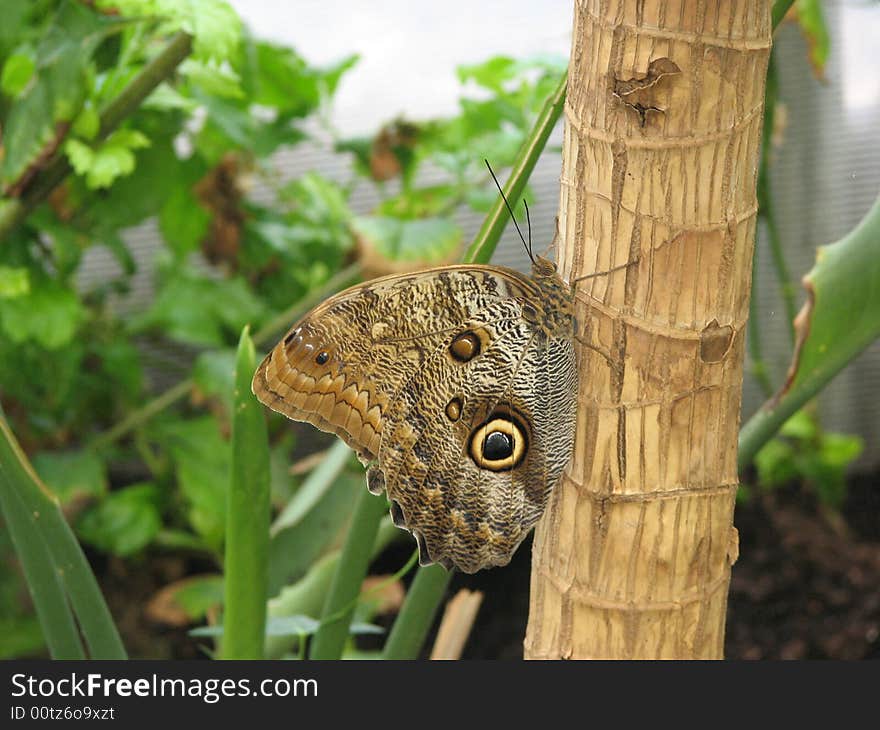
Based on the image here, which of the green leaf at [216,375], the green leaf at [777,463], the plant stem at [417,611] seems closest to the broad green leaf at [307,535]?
the plant stem at [417,611]

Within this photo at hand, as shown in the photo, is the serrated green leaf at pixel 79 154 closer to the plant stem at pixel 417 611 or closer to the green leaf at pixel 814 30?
the plant stem at pixel 417 611

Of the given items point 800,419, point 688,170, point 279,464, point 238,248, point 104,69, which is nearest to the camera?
point 688,170

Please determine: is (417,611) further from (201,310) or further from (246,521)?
(201,310)

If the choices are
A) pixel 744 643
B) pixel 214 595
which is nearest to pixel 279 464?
pixel 214 595

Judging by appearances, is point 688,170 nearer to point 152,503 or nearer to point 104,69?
point 104,69

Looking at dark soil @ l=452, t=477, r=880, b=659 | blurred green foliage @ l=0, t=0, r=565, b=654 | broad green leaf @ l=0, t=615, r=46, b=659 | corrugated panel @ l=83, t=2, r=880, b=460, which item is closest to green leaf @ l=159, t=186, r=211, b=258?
blurred green foliage @ l=0, t=0, r=565, b=654

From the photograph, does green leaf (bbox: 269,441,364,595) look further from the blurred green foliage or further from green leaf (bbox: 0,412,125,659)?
green leaf (bbox: 0,412,125,659)
